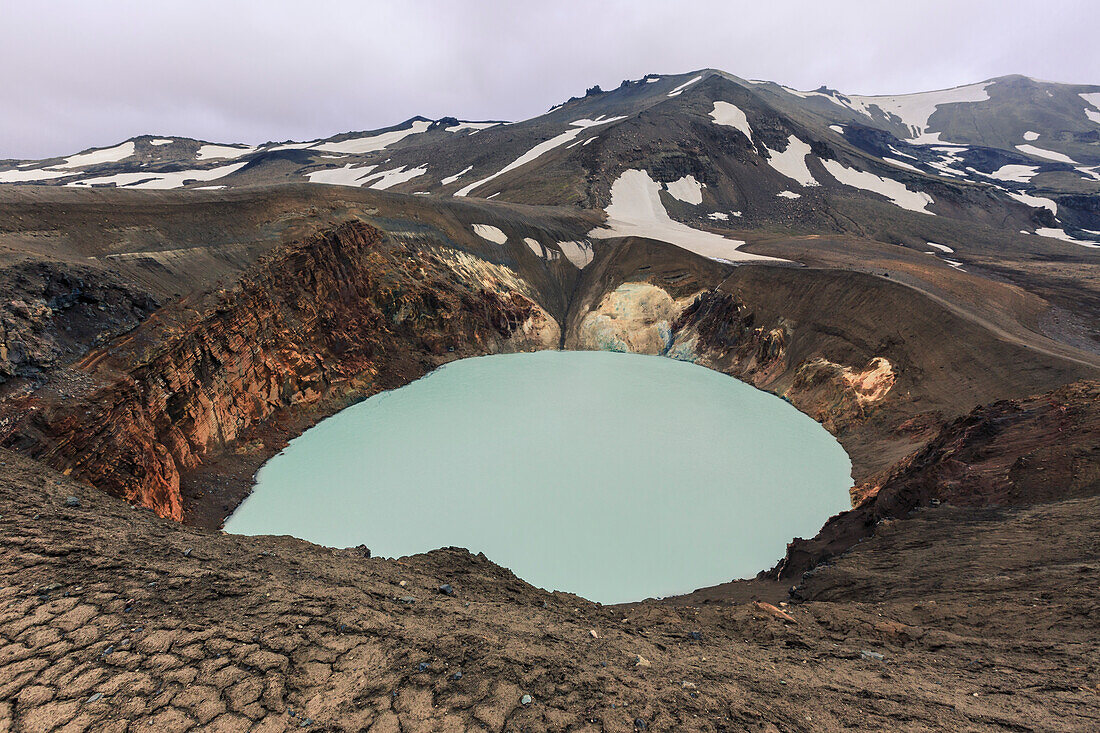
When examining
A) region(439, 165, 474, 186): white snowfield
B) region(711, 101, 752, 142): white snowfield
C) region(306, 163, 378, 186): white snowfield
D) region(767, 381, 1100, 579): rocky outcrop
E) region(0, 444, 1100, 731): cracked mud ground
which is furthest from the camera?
region(306, 163, 378, 186): white snowfield

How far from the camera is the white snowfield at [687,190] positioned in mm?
48469

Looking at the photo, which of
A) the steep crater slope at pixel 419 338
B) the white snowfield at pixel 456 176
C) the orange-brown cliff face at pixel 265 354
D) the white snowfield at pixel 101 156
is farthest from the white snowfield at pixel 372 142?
the orange-brown cliff face at pixel 265 354

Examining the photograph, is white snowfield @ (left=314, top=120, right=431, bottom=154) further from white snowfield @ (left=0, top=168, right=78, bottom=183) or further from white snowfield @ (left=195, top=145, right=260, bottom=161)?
white snowfield @ (left=0, top=168, right=78, bottom=183)

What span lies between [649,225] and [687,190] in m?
13.5

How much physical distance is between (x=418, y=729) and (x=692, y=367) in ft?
78.4

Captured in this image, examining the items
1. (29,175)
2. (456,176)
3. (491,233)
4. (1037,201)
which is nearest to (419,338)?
(491,233)

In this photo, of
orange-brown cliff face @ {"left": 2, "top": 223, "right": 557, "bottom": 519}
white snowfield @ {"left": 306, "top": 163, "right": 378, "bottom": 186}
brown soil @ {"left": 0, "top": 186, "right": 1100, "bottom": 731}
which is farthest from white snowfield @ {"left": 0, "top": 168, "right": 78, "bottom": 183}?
orange-brown cliff face @ {"left": 2, "top": 223, "right": 557, "bottom": 519}

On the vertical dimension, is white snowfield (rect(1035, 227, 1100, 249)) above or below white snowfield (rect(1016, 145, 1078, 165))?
below

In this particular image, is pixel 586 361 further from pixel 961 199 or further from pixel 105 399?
pixel 961 199

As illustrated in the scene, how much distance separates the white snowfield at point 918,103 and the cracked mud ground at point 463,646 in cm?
15103

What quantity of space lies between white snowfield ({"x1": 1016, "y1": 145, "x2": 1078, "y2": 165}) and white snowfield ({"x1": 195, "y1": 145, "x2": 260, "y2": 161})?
165660mm

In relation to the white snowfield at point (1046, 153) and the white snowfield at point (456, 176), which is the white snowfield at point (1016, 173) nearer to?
the white snowfield at point (1046, 153)

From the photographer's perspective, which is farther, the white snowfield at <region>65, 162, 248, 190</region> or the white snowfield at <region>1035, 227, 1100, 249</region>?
the white snowfield at <region>65, 162, 248, 190</region>

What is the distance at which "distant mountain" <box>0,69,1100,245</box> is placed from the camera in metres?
48.1
